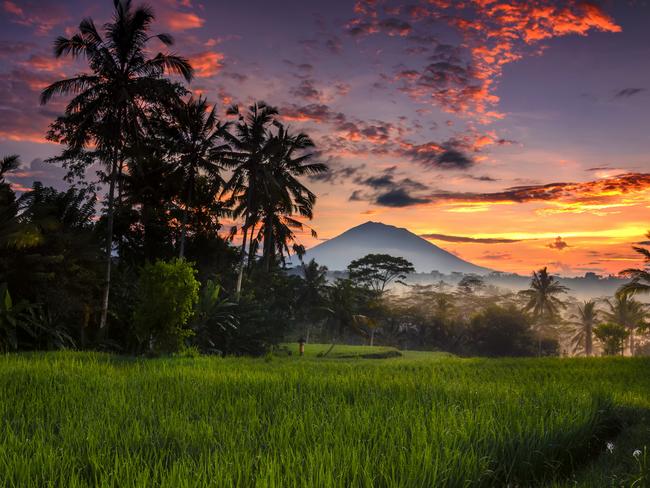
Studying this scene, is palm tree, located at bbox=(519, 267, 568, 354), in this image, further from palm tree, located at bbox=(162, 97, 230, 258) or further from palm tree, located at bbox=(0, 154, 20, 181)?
palm tree, located at bbox=(0, 154, 20, 181)

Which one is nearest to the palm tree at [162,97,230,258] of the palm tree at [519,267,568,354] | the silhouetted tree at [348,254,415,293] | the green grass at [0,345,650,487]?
the green grass at [0,345,650,487]

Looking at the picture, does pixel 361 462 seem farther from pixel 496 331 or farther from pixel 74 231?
pixel 496 331

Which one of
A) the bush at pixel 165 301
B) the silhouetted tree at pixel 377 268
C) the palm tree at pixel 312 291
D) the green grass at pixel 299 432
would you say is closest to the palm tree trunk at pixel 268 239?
the palm tree at pixel 312 291

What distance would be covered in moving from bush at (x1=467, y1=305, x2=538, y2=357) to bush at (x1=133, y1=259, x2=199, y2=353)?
47.0 m

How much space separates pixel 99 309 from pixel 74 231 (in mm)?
3536

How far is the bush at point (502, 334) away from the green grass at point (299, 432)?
161ft

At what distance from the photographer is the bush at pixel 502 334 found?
56906 millimetres

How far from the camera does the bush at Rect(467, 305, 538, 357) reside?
5691 centimetres

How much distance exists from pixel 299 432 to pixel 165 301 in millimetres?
12477

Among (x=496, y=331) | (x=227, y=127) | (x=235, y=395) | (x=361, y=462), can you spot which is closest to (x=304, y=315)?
(x=496, y=331)

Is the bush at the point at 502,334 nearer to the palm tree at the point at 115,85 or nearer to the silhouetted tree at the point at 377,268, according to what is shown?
the silhouetted tree at the point at 377,268

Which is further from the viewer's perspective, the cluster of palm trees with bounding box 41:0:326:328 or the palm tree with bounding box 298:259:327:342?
the palm tree with bounding box 298:259:327:342

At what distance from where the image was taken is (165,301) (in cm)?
1673

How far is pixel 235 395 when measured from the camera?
8.08m
